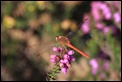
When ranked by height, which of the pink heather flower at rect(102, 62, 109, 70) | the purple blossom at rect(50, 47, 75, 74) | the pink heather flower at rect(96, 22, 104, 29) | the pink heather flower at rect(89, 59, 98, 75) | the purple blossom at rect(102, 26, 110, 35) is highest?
the purple blossom at rect(50, 47, 75, 74)

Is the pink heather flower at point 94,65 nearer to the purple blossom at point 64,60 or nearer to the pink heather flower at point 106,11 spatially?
the pink heather flower at point 106,11

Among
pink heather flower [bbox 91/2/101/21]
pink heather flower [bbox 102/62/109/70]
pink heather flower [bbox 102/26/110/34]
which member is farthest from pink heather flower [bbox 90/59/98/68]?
pink heather flower [bbox 91/2/101/21]

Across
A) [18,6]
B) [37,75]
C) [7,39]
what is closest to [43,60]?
[37,75]

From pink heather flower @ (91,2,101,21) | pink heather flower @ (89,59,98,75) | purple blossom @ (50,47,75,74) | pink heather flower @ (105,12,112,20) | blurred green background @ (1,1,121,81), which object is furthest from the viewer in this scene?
pink heather flower @ (91,2,101,21)

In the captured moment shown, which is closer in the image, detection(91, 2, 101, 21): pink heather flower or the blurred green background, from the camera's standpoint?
the blurred green background

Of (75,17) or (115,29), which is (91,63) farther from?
(75,17)

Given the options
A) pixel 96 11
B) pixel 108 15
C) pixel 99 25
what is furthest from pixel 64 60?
pixel 96 11

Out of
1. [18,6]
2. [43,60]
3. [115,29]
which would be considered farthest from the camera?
[18,6]

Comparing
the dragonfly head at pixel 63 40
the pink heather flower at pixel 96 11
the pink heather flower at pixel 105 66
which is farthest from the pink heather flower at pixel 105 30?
the dragonfly head at pixel 63 40

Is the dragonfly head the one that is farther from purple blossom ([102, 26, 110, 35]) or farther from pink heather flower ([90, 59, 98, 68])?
purple blossom ([102, 26, 110, 35])
